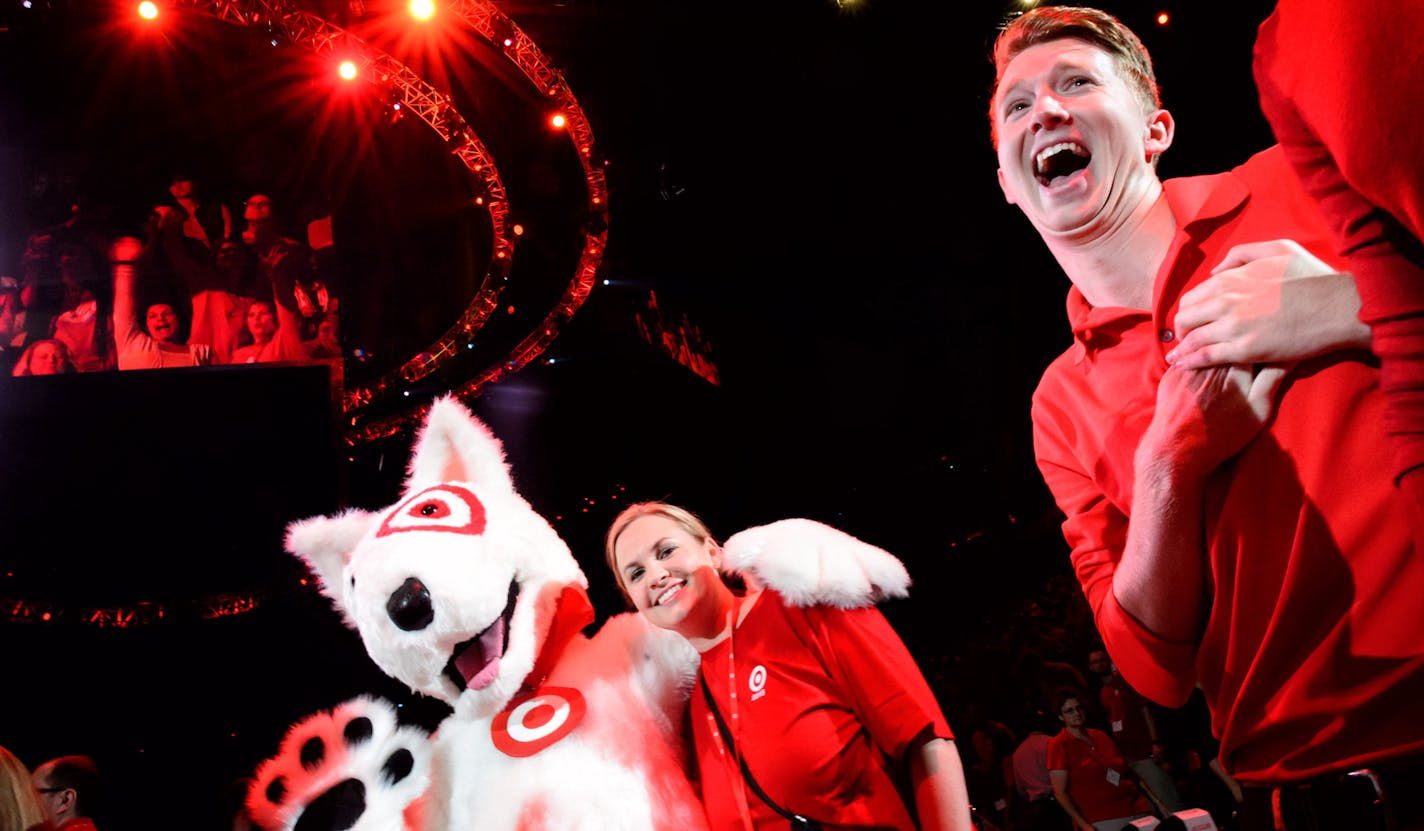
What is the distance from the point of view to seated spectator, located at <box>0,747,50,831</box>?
2.82m

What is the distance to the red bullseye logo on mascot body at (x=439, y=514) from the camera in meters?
2.46

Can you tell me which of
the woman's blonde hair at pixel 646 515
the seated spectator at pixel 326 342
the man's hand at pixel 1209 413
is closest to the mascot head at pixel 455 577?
the woman's blonde hair at pixel 646 515

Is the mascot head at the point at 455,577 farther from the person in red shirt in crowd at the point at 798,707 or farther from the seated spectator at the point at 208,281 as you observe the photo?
the seated spectator at the point at 208,281

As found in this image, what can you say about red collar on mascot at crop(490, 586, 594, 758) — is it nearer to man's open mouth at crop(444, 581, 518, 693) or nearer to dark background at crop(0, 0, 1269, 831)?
man's open mouth at crop(444, 581, 518, 693)

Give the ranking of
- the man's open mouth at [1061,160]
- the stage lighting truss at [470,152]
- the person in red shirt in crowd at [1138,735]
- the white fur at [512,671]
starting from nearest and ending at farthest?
the man's open mouth at [1061,160] → the white fur at [512,671] → the stage lighting truss at [470,152] → the person in red shirt in crowd at [1138,735]

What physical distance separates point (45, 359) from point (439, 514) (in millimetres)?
1830

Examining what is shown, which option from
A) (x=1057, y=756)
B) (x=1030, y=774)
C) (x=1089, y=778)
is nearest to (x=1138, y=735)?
(x=1089, y=778)

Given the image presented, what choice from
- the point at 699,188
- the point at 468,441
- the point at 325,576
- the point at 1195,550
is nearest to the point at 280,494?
the point at 325,576

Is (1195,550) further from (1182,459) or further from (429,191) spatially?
(429,191)

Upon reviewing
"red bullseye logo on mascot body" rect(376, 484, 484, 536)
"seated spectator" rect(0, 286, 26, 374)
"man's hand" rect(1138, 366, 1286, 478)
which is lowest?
"man's hand" rect(1138, 366, 1286, 478)

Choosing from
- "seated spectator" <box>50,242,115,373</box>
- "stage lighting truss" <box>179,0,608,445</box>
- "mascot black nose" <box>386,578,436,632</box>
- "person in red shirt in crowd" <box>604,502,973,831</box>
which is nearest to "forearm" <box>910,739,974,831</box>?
"person in red shirt in crowd" <box>604,502,973,831</box>

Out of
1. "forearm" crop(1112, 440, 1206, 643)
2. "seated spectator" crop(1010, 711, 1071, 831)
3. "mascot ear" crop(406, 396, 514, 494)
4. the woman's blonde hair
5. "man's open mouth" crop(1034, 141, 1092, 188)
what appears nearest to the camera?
"forearm" crop(1112, 440, 1206, 643)

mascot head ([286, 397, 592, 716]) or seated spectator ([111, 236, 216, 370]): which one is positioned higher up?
seated spectator ([111, 236, 216, 370])

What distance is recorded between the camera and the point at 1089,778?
4.50 meters
